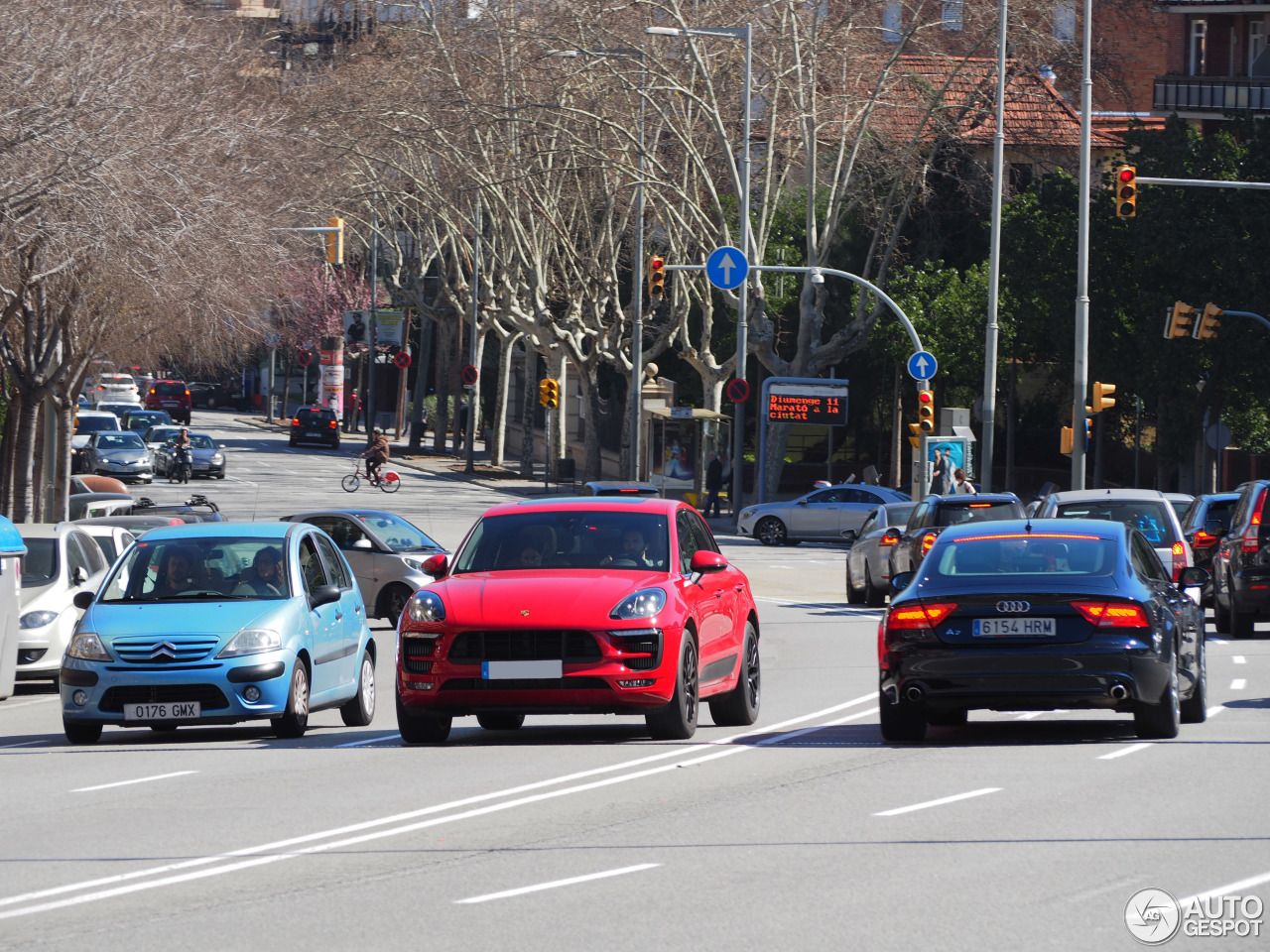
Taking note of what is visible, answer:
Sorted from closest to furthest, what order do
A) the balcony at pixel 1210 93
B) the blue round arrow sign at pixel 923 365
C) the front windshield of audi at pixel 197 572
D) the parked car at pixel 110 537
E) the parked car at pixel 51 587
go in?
the front windshield of audi at pixel 197 572 < the parked car at pixel 51 587 < the parked car at pixel 110 537 < the blue round arrow sign at pixel 923 365 < the balcony at pixel 1210 93

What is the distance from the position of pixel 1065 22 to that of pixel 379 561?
151ft

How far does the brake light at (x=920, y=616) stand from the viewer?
11836mm

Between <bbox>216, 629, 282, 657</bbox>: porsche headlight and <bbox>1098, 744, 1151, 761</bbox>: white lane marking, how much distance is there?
544 cm


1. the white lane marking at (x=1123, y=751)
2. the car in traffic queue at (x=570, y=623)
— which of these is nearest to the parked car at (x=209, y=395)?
the car in traffic queue at (x=570, y=623)

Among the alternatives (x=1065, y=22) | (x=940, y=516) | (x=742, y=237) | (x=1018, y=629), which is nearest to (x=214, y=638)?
(x=1018, y=629)

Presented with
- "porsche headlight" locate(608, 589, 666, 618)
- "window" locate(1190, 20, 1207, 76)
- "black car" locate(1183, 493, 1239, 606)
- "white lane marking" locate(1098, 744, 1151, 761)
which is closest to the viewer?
"white lane marking" locate(1098, 744, 1151, 761)

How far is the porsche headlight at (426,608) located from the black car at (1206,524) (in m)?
15.5

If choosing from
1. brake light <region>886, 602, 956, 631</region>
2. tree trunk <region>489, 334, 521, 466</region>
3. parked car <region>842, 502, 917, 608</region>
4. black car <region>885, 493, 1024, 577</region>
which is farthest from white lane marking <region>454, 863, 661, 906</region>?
tree trunk <region>489, 334, 521, 466</region>

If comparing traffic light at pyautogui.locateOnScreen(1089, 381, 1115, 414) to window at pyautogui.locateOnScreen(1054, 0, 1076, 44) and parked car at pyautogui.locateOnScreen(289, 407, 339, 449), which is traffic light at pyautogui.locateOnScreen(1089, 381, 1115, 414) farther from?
parked car at pyautogui.locateOnScreen(289, 407, 339, 449)

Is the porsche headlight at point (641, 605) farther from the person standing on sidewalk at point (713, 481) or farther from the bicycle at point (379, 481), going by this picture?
the bicycle at point (379, 481)

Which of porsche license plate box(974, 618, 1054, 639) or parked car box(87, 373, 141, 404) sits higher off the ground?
parked car box(87, 373, 141, 404)

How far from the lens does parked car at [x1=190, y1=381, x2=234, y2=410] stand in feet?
395

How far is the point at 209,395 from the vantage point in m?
122

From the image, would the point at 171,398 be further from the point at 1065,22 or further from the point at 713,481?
the point at 1065,22
